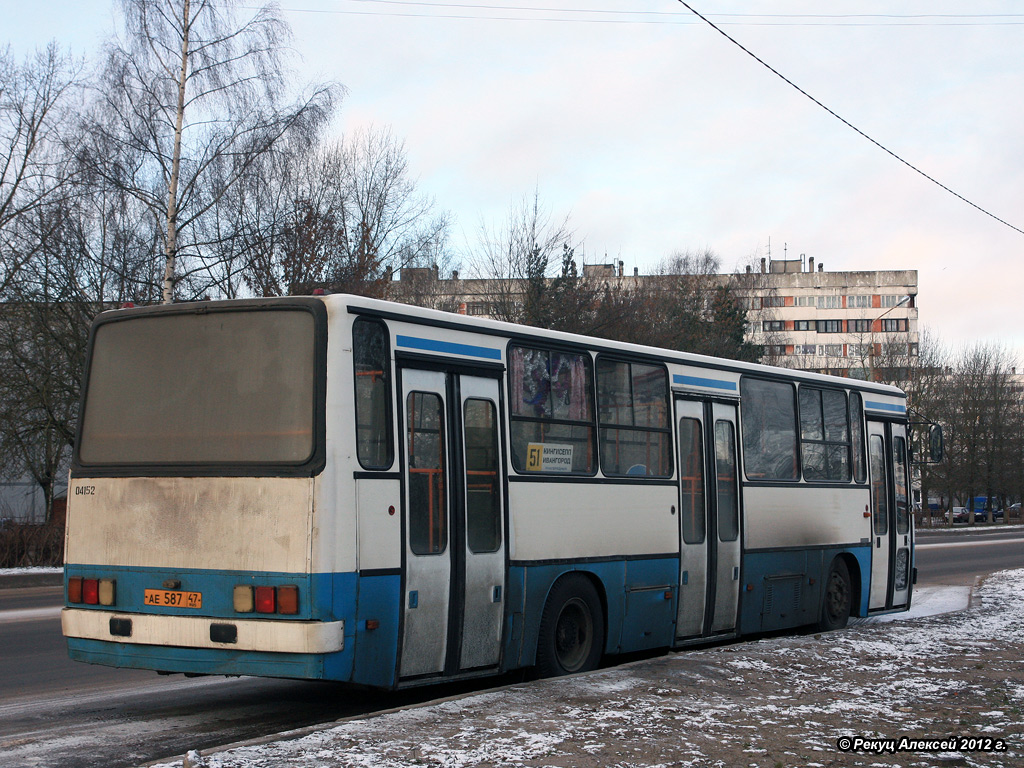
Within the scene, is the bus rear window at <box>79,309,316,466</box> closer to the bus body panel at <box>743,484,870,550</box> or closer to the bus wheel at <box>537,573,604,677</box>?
the bus wheel at <box>537,573,604,677</box>

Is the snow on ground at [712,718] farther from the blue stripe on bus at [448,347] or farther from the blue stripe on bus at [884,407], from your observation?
the blue stripe on bus at [884,407]

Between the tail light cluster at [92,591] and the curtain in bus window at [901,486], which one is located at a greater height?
the curtain in bus window at [901,486]

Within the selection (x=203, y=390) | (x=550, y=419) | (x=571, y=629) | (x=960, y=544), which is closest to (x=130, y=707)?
(x=203, y=390)

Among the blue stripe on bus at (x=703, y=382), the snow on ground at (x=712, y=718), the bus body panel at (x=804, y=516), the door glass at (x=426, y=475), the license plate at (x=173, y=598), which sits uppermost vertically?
the blue stripe on bus at (x=703, y=382)

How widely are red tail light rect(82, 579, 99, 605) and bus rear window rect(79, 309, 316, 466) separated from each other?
860mm

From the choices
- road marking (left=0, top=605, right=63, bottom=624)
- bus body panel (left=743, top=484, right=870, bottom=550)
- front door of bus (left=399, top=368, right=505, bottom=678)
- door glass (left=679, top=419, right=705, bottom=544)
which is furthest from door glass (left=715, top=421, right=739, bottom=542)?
road marking (left=0, top=605, right=63, bottom=624)

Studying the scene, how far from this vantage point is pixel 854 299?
4321 inches

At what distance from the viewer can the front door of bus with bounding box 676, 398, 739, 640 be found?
36.9 feet

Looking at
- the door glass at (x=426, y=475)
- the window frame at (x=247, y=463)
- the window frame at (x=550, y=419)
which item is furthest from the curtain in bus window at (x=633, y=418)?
the window frame at (x=247, y=463)

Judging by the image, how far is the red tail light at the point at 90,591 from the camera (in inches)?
310

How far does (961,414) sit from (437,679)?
66543 millimetres

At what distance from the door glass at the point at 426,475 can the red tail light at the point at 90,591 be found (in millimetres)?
2254

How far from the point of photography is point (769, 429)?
12812 millimetres

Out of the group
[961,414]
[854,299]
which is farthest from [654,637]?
[854,299]
